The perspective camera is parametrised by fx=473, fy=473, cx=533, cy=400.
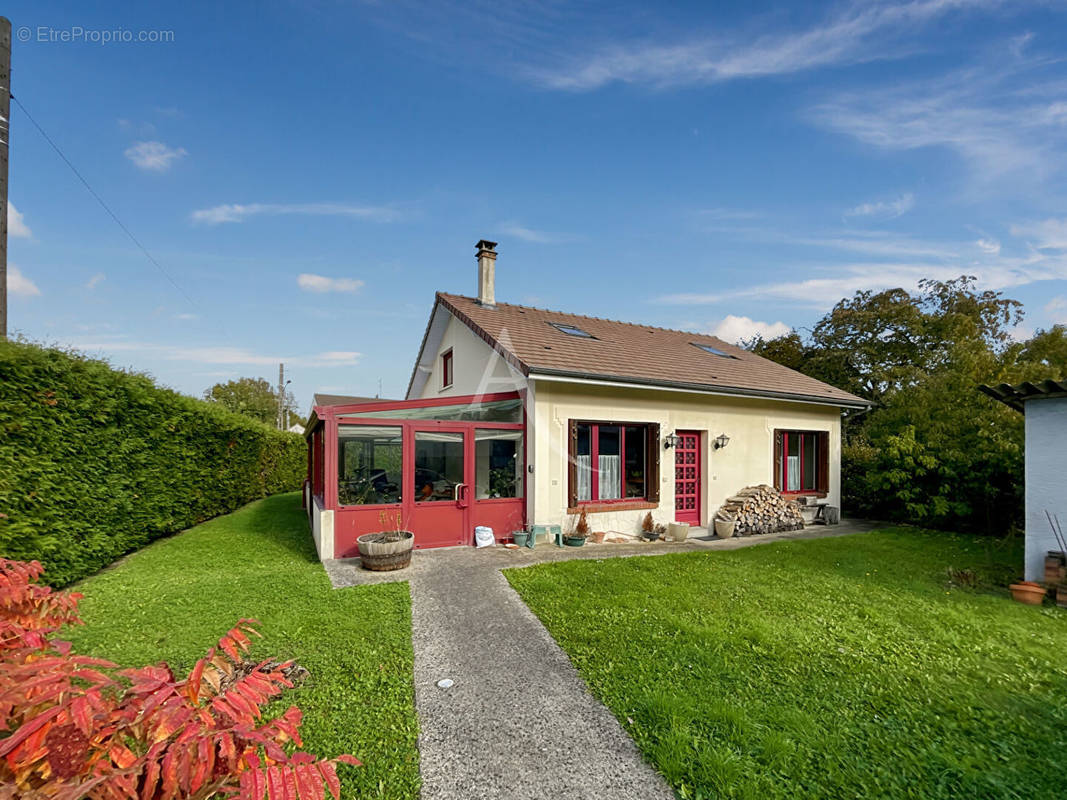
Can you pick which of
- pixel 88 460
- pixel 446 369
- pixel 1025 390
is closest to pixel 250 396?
pixel 446 369

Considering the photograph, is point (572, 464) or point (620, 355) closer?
point (572, 464)

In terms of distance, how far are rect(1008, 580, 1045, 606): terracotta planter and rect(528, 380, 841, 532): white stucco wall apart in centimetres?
554

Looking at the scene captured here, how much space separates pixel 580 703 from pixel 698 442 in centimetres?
878

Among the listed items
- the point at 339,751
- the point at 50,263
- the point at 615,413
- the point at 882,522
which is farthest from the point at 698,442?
the point at 50,263

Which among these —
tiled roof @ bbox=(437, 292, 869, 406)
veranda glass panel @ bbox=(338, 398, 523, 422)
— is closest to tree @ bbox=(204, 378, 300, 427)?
tiled roof @ bbox=(437, 292, 869, 406)

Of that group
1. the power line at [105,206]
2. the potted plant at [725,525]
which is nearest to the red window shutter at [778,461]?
the potted plant at [725,525]

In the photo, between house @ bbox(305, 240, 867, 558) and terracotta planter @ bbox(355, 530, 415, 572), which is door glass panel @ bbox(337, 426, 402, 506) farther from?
terracotta planter @ bbox(355, 530, 415, 572)

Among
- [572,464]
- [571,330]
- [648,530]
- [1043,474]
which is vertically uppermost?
[571,330]

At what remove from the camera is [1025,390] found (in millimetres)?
6758

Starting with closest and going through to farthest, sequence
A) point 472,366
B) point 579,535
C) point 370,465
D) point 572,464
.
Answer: point 370,465 → point 579,535 → point 572,464 → point 472,366

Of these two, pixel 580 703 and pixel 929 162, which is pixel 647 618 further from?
pixel 929 162

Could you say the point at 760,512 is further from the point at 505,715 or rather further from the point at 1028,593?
the point at 505,715

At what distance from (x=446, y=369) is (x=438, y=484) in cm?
583

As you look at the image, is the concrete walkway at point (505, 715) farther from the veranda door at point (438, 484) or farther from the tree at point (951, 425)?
the tree at point (951, 425)
